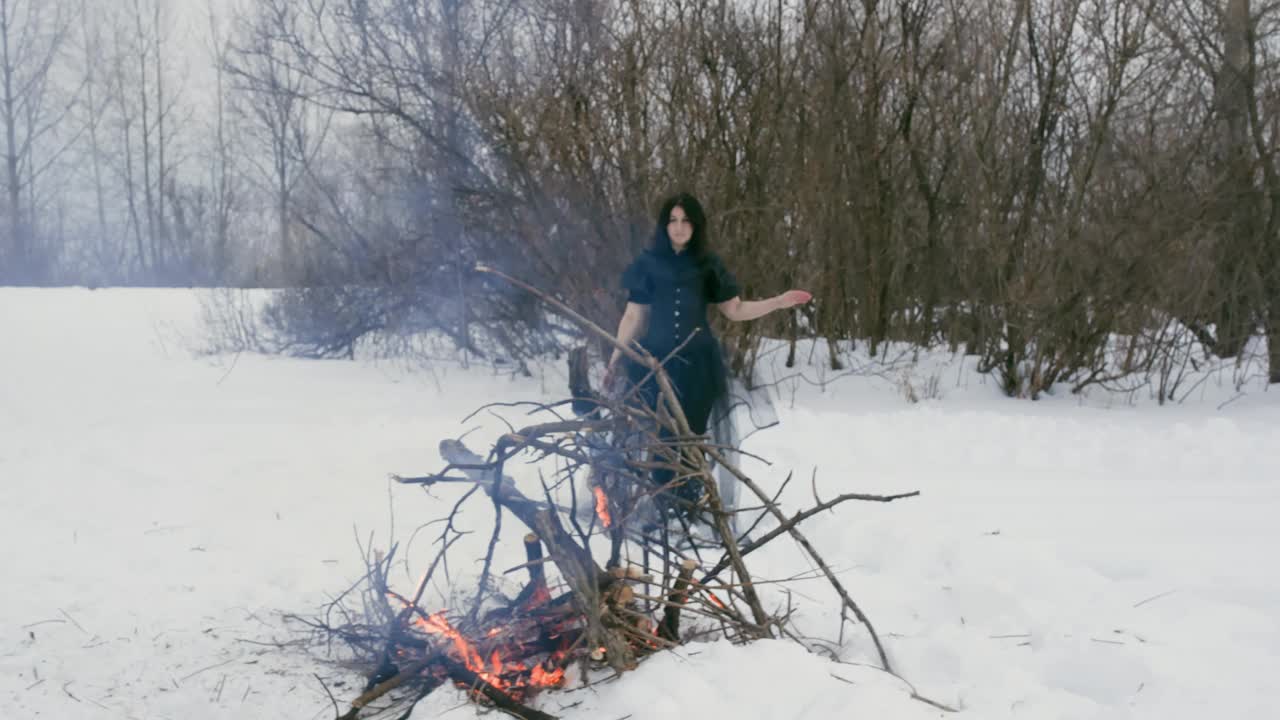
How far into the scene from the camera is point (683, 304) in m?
4.01

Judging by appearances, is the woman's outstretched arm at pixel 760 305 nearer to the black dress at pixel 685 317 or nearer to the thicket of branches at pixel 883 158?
the black dress at pixel 685 317

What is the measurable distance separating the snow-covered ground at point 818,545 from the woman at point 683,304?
0.86 m

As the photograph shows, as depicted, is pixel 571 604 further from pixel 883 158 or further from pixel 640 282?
pixel 883 158

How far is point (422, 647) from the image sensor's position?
2.69 metres

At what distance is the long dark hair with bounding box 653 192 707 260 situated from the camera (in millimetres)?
3969

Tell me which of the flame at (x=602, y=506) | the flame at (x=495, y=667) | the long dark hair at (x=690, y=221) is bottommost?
the flame at (x=495, y=667)

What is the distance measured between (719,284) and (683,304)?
222 millimetres

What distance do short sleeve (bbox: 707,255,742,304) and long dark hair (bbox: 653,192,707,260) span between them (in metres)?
0.08

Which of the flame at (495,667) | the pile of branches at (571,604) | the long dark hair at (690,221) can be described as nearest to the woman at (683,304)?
the long dark hair at (690,221)

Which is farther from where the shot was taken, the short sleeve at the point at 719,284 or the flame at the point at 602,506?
the short sleeve at the point at 719,284

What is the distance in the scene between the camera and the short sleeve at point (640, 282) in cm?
409

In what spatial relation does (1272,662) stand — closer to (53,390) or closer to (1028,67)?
(1028,67)

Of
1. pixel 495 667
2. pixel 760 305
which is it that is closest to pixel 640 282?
pixel 760 305

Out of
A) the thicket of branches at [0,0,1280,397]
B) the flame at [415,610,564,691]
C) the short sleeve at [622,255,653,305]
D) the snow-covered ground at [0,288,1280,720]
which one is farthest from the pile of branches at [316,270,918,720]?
the thicket of branches at [0,0,1280,397]
